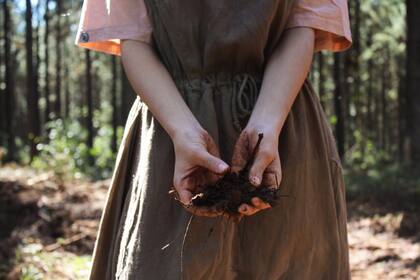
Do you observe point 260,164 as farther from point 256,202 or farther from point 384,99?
point 384,99

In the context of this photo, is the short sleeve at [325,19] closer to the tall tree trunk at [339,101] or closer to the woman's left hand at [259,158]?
the woman's left hand at [259,158]

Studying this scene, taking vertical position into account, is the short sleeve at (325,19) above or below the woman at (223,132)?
above

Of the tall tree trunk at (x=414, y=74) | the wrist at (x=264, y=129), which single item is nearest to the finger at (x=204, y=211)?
the wrist at (x=264, y=129)

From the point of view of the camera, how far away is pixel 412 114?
10.9m

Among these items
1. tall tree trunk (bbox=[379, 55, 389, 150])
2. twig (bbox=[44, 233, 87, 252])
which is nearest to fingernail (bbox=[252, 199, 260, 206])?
twig (bbox=[44, 233, 87, 252])

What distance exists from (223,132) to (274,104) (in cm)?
16

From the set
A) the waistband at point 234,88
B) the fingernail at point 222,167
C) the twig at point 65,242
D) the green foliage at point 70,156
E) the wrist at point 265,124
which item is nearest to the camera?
the fingernail at point 222,167

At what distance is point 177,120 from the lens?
147 cm

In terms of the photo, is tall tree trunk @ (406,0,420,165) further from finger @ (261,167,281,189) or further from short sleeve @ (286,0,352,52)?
finger @ (261,167,281,189)

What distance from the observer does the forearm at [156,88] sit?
1.47 meters

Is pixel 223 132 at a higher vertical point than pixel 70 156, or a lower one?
higher

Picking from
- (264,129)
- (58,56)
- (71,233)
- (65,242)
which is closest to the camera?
(264,129)

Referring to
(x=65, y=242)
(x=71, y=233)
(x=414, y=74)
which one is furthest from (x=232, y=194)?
(x=414, y=74)

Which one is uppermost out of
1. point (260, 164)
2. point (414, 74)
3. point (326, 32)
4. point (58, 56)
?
point (326, 32)
